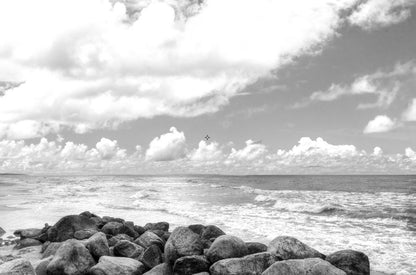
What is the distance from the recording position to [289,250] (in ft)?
37.2

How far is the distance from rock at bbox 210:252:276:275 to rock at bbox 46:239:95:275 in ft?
13.0

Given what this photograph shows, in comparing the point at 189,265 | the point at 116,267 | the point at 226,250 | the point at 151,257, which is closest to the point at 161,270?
the point at 189,265

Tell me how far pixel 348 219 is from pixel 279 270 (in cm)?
1750

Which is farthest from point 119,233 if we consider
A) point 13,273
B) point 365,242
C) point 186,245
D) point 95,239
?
point 365,242

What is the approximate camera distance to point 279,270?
30.2ft

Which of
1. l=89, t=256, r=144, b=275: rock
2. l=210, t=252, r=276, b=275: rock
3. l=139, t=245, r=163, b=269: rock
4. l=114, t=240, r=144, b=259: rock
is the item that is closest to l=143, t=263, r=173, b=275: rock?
l=89, t=256, r=144, b=275: rock

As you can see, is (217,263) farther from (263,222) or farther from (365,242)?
(263,222)

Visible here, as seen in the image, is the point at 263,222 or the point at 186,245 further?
the point at 263,222

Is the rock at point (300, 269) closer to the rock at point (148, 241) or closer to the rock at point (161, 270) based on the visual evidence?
the rock at point (161, 270)

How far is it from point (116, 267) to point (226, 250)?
3.24m

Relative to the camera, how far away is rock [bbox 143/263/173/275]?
10500 mm

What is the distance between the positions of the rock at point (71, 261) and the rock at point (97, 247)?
0.61 m

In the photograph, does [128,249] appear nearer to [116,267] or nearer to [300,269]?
[116,267]

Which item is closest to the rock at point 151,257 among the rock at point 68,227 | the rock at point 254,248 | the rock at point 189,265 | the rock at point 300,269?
the rock at point 189,265
